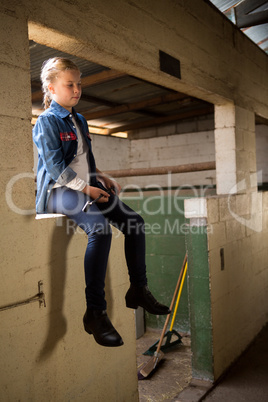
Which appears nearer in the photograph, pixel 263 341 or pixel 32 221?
pixel 32 221

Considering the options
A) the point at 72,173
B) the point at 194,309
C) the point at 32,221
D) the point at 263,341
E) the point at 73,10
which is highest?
the point at 73,10

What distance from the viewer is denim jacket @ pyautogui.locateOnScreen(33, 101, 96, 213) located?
5.71ft

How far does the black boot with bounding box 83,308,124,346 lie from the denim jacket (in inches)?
22.2

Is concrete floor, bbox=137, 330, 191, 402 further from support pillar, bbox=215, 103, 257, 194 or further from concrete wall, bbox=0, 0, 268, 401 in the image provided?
support pillar, bbox=215, 103, 257, 194

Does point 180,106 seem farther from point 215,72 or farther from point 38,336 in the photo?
point 38,336

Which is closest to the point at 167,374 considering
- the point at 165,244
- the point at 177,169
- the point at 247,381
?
the point at 247,381

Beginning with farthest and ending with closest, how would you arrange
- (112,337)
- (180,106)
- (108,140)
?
(108,140)
(180,106)
(112,337)

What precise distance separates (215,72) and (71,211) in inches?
93.8

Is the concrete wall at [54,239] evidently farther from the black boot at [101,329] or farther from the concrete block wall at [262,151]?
the concrete block wall at [262,151]

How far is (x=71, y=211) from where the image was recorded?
180cm

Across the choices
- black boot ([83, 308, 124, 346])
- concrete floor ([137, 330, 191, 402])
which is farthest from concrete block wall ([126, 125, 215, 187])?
black boot ([83, 308, 124, 346])

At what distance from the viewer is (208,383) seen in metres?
3.52

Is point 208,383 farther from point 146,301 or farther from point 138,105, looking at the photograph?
point 138,105

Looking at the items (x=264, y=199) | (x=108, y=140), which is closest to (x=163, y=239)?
(x=264, y=199)
